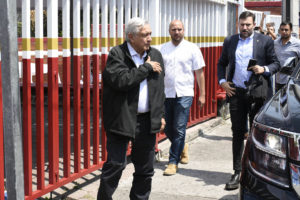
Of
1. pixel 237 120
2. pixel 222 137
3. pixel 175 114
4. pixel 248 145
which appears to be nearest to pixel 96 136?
pixel 175 114

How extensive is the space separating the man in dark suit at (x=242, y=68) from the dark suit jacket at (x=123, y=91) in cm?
167

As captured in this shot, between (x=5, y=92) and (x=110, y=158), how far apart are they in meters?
1.90

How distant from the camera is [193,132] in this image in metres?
9.20

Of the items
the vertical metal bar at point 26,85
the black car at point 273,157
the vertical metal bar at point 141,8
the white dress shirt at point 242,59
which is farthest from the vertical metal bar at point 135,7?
the black car at point 273,157

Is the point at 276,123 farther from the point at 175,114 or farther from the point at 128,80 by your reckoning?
the point at 175,114

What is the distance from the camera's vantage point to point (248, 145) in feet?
12.6

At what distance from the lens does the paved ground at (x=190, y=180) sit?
19.5 ft

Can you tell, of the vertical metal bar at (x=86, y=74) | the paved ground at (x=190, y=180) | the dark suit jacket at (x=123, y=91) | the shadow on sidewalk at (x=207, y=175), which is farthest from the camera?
the shadow on sidewalk at (x=207, y=175)

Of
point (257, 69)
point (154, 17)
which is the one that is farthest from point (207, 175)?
point (154, 17)

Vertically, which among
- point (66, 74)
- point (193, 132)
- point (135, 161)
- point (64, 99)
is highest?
point (66, 74)

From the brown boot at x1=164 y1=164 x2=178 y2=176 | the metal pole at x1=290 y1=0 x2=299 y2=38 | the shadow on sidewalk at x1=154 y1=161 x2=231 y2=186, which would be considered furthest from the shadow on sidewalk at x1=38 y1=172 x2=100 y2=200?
the metal pole at x1=290 y1=0 x2=299 y2=38

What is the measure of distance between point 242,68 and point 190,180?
141cm

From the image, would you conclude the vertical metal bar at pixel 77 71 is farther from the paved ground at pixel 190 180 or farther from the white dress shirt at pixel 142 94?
the white dress shirt at pixel 142 94

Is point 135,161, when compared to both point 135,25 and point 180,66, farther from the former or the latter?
point 180,66
